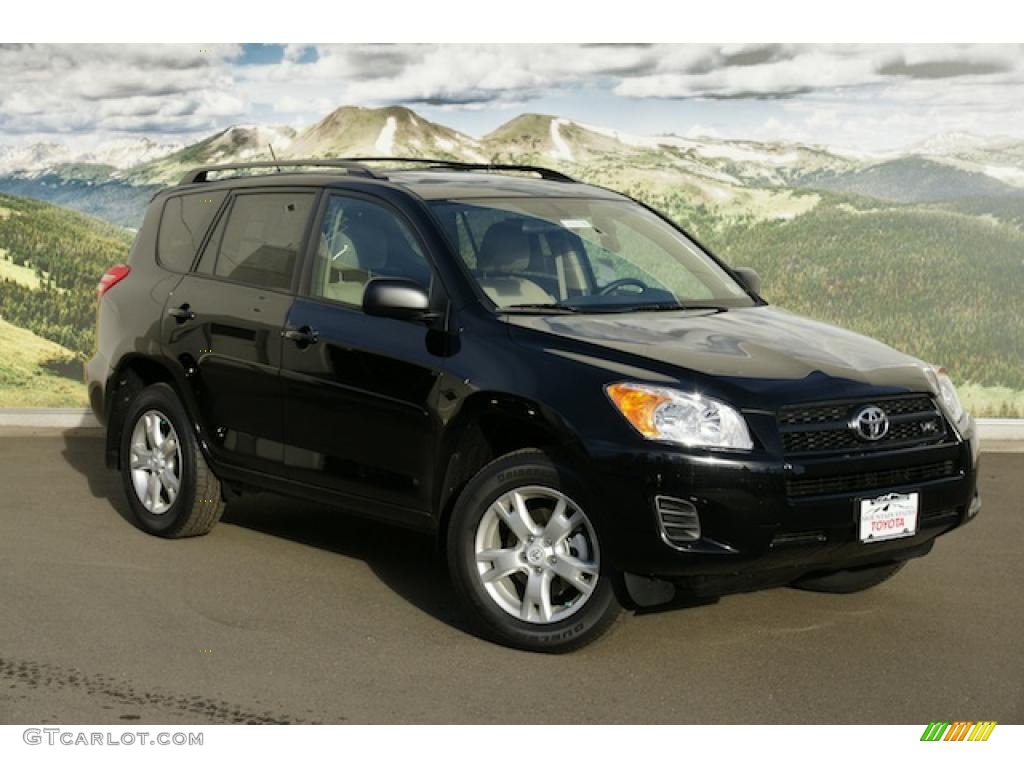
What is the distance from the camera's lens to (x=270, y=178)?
812 cm

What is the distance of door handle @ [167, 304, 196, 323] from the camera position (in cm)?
809

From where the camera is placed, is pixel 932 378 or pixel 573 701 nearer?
pixel 573 701

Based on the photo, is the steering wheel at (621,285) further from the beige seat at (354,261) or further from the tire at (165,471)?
the tire at (165,471)

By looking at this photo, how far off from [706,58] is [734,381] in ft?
29.2

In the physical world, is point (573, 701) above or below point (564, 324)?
below

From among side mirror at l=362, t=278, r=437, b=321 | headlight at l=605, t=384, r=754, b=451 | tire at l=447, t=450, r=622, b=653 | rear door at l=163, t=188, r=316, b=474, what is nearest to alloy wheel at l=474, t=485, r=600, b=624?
tire at l=447, t=450, r=622, b=653

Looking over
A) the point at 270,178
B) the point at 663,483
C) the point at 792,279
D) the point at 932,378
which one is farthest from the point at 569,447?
the point at 792,279

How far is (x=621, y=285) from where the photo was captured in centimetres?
729

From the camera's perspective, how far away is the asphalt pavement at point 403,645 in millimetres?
5609

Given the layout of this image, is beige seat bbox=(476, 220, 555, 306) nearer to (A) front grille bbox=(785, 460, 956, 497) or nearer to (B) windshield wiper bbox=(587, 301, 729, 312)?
(B) windshield wiper bbox=(587, 301, 729, 312)

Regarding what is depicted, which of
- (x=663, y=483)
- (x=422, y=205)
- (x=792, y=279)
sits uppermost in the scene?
(x=422, y=205)

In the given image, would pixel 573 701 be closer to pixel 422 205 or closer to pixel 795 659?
pixel 795 659
